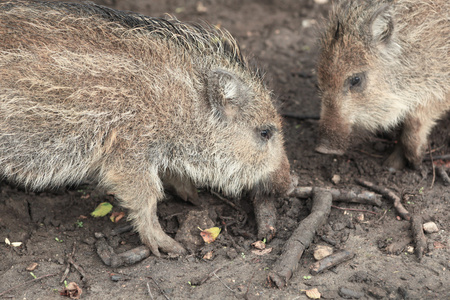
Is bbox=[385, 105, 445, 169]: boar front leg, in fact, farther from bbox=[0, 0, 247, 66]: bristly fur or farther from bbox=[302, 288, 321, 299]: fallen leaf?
bbox=[302, 288, 321, 299]: fallen leaf

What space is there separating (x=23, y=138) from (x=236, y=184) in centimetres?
199

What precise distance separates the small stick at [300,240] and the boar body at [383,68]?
776 millimetres

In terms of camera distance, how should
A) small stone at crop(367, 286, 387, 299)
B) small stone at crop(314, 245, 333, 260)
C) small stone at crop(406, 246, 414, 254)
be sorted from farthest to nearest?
1. small stone at crop(406, 246, 414, 254)
2. small stone at crop(314, 245, 333, 260)
3. small stone at crop(367, 286, 387, 299)

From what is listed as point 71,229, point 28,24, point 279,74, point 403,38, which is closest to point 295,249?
point 71,229

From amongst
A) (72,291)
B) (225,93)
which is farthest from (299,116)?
(72,291)

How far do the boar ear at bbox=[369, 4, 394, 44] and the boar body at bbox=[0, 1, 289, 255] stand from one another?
142 centimetres

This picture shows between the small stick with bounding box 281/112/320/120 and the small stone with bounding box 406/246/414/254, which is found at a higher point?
the small stone with bounding box 406/246/414/254

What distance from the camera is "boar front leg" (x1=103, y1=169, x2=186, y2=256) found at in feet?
15.1

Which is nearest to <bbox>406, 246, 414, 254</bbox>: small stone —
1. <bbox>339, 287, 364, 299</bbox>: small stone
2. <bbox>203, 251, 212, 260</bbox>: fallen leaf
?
<bbox>339, 287, 364, 299</bbox>: small stone

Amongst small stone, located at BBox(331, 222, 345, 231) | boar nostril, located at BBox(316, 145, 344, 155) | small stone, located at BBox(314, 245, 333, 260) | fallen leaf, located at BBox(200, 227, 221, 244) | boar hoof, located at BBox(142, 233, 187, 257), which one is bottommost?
boar hoof, located at BBox(142, 233, 187, 257)

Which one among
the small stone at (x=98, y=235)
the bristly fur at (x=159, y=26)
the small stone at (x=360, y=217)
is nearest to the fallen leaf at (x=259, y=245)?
the small stone at (x=360, y=217)

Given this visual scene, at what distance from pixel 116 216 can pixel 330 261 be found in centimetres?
220

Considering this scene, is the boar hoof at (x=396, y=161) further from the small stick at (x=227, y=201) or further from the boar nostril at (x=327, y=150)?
the small stick at (x=227, y=201)

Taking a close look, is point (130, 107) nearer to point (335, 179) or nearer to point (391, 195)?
point (335, 179)
